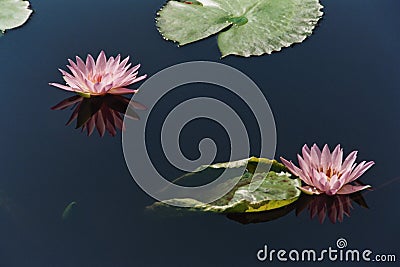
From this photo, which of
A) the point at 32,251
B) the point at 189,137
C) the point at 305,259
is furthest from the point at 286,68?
the point at 32,251

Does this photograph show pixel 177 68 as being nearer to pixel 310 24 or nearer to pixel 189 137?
pixel 189 137

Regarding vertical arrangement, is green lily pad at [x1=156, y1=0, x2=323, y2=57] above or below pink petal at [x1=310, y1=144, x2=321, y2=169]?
above

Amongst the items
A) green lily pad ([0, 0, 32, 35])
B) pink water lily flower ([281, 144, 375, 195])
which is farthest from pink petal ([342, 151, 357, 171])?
green lily pad ([0, 0, 32, 35])

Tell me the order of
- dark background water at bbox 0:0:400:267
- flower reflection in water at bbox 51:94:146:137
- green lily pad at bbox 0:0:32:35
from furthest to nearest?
green lily pad at bbox 0:0:32:35, flower reflection in water at bbox 51:94:146:137, dark background water at bbox 0:0:400:267

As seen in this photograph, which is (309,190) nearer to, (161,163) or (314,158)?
(314,158)

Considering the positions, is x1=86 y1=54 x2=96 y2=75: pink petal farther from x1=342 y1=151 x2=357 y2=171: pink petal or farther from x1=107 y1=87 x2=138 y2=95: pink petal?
x1=342 y1=151 x2=357 y2=171: pink petal

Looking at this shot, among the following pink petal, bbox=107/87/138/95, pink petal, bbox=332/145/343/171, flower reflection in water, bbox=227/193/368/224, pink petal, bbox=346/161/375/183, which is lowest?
flower reflection in water, bbox=227/193/368/224
